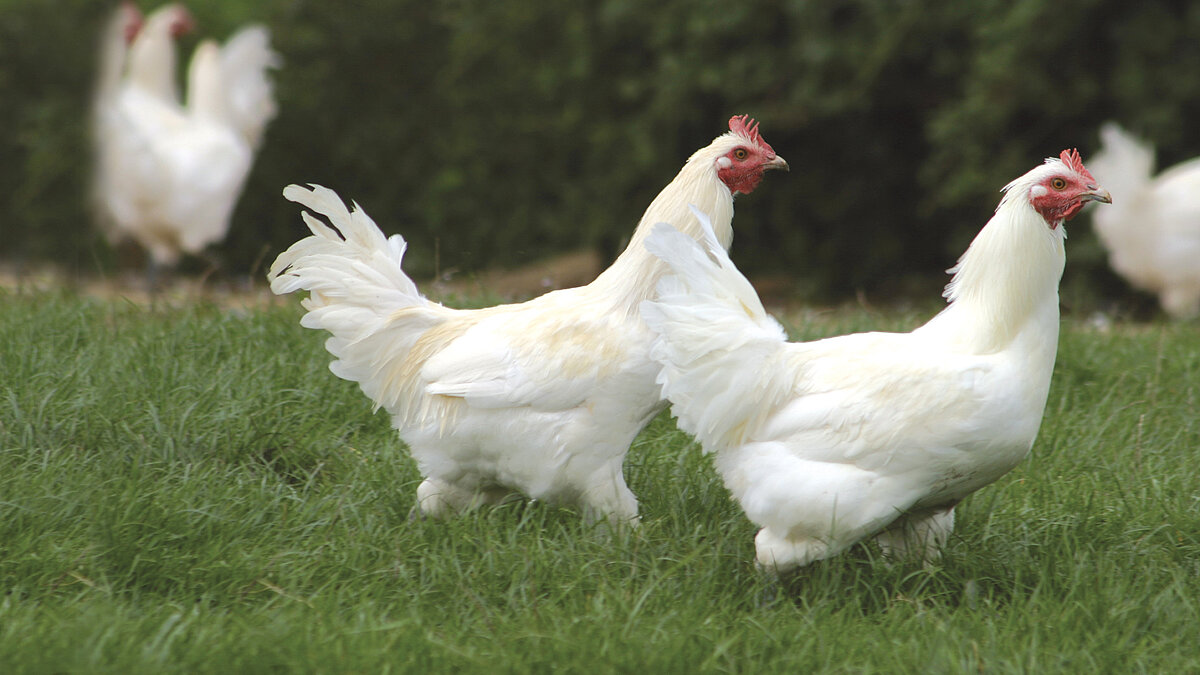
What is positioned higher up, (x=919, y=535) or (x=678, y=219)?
(x=678, y=219)

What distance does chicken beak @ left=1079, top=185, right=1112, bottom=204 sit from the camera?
137 inches

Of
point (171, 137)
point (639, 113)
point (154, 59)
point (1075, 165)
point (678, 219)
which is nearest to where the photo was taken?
point (1075, 165)

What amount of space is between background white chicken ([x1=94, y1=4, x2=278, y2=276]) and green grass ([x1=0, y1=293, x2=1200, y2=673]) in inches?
159

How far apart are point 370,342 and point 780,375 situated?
1.39 m

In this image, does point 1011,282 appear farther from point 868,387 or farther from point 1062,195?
point 868,387

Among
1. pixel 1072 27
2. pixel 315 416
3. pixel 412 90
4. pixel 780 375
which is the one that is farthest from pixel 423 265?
Result: pixel 780 375

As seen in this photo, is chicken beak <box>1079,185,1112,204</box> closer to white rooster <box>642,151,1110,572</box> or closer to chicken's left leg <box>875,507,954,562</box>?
white rooster <box>642,151,1110,572</box>

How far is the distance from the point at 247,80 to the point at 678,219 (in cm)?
691

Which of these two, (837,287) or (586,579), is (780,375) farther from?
(837,287)

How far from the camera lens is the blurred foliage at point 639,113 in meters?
8.84

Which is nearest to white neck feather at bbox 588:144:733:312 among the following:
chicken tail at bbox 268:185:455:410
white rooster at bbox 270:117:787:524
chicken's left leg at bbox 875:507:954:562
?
white rooster at bbox 270:117:787:524

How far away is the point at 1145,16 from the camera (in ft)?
27.7

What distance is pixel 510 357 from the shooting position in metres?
3.78

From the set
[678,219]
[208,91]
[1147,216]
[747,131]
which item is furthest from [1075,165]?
[208,91]
